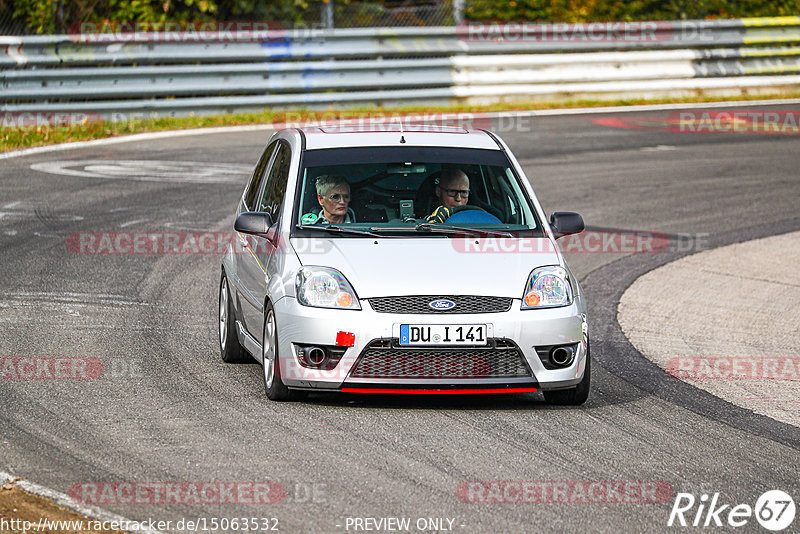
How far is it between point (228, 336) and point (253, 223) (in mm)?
1016

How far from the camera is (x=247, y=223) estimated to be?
26.9ft

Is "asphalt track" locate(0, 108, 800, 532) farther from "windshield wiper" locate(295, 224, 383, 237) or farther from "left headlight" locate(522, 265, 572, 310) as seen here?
"windshield wiper" locate(295, 224, 383, 237)

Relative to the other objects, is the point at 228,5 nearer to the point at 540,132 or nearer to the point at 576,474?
the point at 540,132

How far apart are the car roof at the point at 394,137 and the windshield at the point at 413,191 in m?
0.08

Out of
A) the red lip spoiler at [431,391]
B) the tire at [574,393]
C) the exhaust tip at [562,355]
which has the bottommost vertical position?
the tire at [574,393]

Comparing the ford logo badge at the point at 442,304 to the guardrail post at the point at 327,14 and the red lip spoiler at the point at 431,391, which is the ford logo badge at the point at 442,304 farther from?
the guardrail post at the point at 327,14

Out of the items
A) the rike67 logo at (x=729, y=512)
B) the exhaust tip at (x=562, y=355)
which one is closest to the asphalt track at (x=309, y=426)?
the rike67 logo at (x=729, y=512)

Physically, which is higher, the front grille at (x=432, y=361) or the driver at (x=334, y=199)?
the driver at (x=334, y=199)

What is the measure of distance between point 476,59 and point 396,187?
15.8 meters

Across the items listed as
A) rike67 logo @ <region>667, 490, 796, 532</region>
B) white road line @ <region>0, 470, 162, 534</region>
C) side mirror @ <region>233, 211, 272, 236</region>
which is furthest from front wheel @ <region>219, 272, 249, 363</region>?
rike67 logo @ <region>667, 490, 796, 532</region>

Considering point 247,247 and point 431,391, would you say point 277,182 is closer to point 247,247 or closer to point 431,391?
point 247,247

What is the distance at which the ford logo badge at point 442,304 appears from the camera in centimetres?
735

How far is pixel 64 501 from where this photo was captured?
5.70 metres

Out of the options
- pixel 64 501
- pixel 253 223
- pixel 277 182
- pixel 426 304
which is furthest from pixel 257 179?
pixel 64 501
